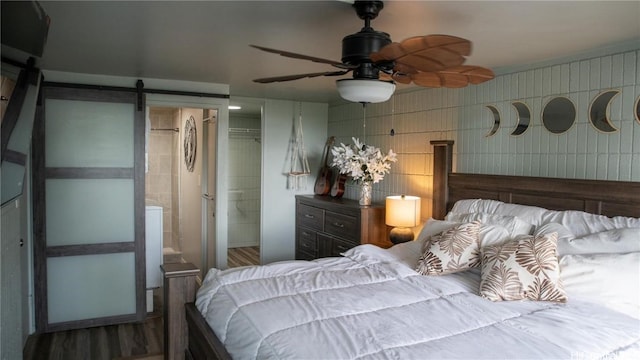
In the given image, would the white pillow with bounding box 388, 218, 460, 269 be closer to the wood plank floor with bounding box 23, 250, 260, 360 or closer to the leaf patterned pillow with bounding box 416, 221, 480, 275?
the leaf patterned pillow with bounding box 416, 221, 480, 275

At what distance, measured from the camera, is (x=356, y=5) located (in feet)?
6.64

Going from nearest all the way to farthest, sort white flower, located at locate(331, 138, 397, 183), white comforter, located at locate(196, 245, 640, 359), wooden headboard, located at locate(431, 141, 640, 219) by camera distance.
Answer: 1. white comforter, located at locate(196, 245, 640, 359)
2. wooden headboard, located at locate(431, 141, 640, 219)
3. white flower, located at locate(331, 138, 397, 183)

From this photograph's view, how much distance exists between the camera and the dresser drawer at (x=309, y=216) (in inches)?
203

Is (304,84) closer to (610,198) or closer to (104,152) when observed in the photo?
(104,152)

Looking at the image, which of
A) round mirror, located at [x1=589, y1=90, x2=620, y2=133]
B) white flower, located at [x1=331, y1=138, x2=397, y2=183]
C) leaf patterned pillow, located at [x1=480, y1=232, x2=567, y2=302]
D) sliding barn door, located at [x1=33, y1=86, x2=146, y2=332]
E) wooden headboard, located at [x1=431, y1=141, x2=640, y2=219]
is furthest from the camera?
white flower, located at [x1=331, y1=138, x2=397, y2=183]

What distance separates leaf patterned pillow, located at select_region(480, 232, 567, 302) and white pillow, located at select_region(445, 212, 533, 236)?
1.05ft

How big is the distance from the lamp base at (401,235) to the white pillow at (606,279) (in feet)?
5.52

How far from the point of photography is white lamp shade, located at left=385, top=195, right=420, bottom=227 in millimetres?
3936

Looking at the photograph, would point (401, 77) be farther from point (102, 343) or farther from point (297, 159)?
point (297, 159)

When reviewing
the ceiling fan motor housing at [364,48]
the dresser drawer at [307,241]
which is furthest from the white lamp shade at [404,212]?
the ceiling fan motor housing at [364,48]

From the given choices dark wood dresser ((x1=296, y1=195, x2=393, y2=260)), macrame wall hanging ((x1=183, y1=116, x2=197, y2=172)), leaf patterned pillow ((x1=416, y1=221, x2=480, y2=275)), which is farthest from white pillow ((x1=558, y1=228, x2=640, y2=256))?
macrame wall hanging ((x1=183, y1=116, x2=197, y2=172))

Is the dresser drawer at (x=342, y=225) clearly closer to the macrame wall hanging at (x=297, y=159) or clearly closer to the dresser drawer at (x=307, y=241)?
the dresser drawer at (x=307, y=241)

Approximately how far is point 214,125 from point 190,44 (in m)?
1.98

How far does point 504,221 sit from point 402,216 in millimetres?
1139
